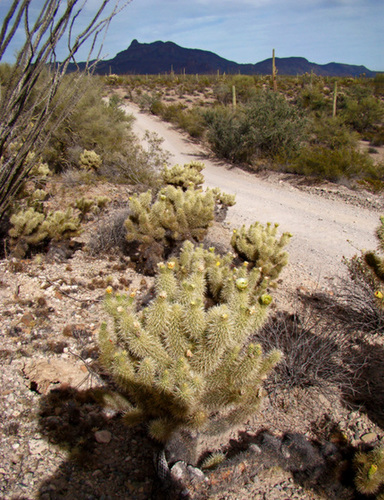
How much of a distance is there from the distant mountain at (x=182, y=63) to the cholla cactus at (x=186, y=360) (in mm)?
105378

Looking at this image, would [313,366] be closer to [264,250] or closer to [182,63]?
[264,250]

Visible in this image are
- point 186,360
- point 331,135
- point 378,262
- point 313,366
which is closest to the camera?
point 186,360

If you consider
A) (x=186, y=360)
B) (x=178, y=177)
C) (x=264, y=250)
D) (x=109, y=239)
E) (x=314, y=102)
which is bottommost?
(x=109, y=239)

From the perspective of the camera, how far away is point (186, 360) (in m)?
2.43

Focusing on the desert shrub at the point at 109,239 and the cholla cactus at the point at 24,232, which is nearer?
the cholla cactus at the point at 24,232

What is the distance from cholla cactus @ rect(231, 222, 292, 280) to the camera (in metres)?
4.91

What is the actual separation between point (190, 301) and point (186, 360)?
42cm

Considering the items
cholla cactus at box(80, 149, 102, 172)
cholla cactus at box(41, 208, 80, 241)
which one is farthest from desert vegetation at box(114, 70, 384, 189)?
cholla cactus at box(41, 208, 80, 241)

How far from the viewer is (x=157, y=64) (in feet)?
346

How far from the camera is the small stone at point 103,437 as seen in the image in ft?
8.63

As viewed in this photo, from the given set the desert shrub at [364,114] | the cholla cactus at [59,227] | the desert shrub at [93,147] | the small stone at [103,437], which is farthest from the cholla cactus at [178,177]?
the desert shrub at [364,114]

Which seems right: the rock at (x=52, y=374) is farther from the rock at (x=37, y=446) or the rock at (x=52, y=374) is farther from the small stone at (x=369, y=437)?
the small stone at (x=369, y=437)

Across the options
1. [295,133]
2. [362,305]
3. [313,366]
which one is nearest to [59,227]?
[313,366]

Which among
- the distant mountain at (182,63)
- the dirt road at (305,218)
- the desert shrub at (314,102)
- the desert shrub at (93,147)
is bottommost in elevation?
the dirt road at (305,218)
